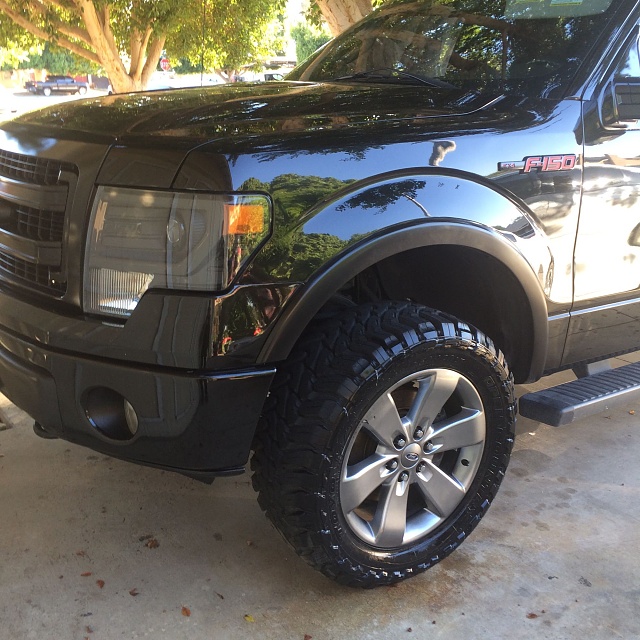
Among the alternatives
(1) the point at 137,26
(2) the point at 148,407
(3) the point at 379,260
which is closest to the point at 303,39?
(1) the point at 137,26

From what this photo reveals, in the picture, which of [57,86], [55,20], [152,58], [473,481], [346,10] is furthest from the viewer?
[57,86]

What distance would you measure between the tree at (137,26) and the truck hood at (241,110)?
309 inches

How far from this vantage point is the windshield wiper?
10.0ft

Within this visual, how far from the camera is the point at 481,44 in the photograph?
10.2 feet

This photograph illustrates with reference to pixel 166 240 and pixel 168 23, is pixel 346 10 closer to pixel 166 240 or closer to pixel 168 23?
pixel 168 23

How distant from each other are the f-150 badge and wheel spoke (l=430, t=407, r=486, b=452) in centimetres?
83


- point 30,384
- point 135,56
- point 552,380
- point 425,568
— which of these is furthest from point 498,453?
point 135,56

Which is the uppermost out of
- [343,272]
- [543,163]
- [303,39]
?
[303,39]

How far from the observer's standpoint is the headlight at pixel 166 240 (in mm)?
2080

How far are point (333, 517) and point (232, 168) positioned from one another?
3.60ft

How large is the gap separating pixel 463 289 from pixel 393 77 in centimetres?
100

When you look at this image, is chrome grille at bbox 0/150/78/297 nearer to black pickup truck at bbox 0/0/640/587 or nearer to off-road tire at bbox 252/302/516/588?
black pickup truck at bbox 0/0/640/587

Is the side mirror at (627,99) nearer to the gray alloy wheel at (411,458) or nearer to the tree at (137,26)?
the gray alloy wheel at (411,458)

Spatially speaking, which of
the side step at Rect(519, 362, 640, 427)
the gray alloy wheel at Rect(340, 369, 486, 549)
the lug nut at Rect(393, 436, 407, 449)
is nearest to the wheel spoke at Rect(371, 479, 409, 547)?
the gray alloy wheel at Rect(340, 369, 486, 549)
